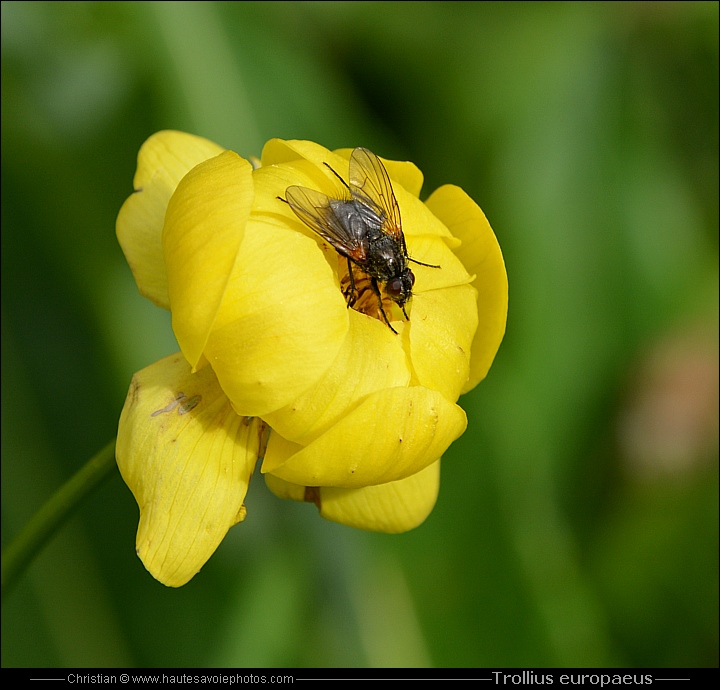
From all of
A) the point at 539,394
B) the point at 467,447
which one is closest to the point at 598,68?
the point at 539,394

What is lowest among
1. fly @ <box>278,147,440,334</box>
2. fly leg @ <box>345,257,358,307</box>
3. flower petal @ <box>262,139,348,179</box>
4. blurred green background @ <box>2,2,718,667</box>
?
blurred green background @ <box>2,2,718,667</box>

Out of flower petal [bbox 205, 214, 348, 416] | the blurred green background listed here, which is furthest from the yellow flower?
the blurred green background

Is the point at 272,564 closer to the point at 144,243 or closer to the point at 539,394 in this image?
the point at 539,394

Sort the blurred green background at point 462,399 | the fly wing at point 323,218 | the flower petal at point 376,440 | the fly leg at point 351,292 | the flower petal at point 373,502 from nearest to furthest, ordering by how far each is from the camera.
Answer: the flower petal at point 376,440 → the fly wing at point 323,218 → the fly leg at point 351,292 → the flower petal at point 373,502 → the blurred green background at point 462,399

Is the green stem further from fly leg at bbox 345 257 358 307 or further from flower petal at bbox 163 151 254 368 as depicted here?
fly leg at bbox 345 257 358 307

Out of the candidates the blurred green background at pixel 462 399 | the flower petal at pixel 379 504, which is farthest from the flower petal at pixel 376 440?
the blurred green background at pixel 462 399

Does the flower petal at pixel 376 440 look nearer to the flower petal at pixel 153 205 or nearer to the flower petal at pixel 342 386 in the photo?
the flower petal at pixel 342 386
